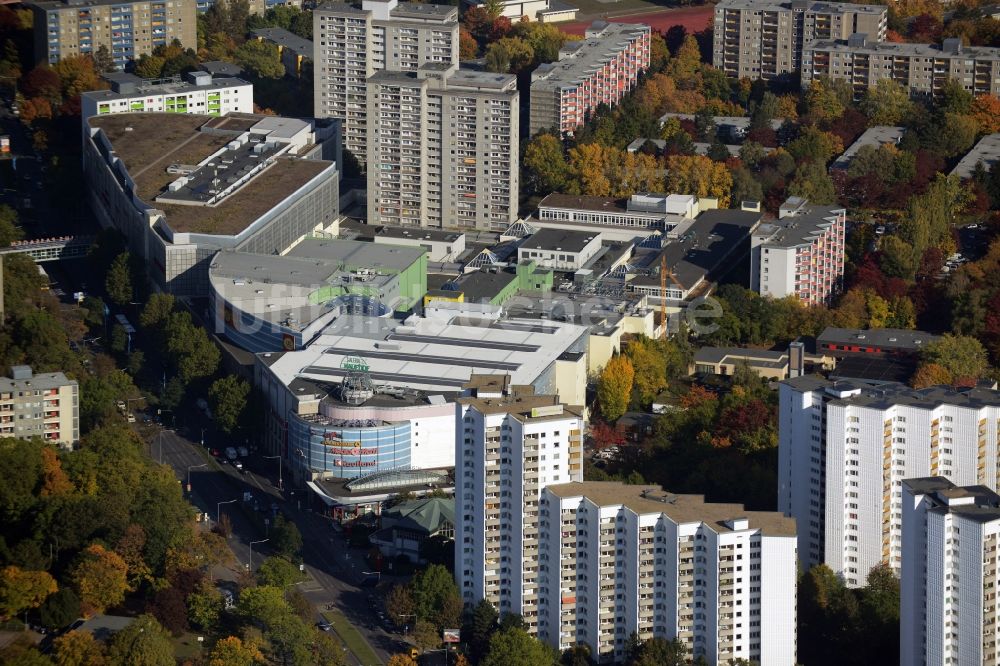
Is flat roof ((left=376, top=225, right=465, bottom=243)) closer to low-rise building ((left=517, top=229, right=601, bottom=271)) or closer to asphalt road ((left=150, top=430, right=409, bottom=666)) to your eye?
low-rise building ((left=517, top=229, right=601, bottom=271))

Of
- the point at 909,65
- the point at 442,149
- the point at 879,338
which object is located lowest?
the point at 879,338

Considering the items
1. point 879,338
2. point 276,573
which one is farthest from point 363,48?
point 276,573

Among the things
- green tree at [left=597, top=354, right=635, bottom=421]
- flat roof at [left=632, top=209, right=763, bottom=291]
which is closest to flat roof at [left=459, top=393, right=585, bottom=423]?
green tree at [left=597, top=354, right=635, bottom=421]

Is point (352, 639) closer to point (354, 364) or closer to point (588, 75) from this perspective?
point (354, 364)

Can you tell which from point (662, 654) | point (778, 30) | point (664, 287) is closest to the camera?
point (662, 654)

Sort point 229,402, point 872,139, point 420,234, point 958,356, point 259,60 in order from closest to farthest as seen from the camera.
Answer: point 229,402 < point 958,356 < point 420,234 < point 872,139 < point 259,60

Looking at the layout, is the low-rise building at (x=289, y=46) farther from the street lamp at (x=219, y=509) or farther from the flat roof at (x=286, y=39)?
the street lamp at (x=219, y=509)

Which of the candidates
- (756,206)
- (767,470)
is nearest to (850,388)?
(767,470)
